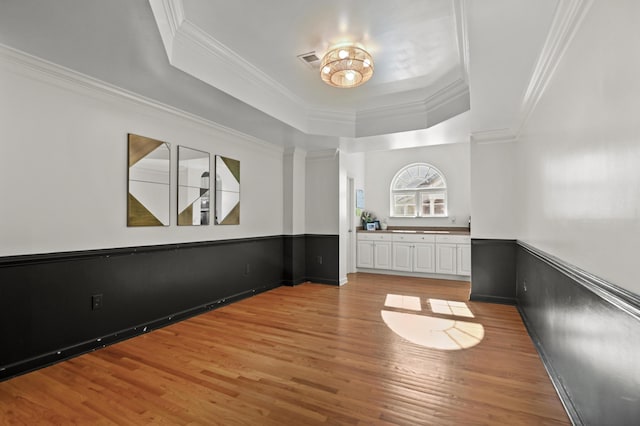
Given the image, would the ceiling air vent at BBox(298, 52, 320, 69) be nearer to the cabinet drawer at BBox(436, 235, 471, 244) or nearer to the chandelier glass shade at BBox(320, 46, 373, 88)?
the chandelier glass shade at BBox(320, 46, 373, 88)

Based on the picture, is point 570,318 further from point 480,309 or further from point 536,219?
point 480,309

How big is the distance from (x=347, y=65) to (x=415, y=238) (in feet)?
13.8

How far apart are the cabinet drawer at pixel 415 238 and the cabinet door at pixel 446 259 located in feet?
0.61

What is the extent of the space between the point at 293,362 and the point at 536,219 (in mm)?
2586

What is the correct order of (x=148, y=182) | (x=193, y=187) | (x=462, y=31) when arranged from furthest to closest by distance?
(x=193, y=187) < (x=148, y=182) < (x=462, y=31)

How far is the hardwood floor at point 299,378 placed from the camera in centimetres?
184

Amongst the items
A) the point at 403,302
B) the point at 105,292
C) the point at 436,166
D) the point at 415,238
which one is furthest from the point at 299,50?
the point at 436,166

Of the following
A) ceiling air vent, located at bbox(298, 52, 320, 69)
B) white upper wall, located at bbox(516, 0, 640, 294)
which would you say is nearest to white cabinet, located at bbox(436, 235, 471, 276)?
white upper wall, located at bbox(516, 0, 640, 294)

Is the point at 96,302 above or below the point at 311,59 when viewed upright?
below

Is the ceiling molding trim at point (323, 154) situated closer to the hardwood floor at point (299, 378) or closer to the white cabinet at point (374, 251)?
the white cabinet at point (374, 251)

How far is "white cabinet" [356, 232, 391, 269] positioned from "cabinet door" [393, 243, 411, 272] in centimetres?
13

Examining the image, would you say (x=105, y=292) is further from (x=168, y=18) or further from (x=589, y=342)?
(x=589, y=342)

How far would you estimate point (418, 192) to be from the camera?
700cm

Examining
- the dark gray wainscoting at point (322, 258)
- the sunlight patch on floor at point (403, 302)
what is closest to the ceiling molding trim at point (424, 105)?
the dark gray wainscoting at point (322, 258)
